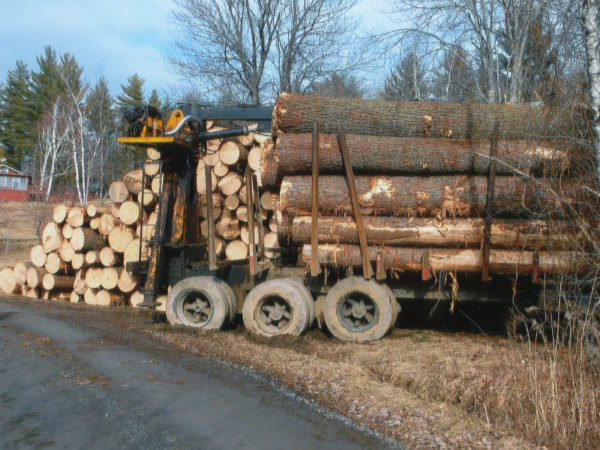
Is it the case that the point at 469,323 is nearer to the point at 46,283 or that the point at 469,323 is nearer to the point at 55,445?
the point at 55,445

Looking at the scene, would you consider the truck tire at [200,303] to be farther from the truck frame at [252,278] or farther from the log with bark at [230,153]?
the log with bark at [230,153]

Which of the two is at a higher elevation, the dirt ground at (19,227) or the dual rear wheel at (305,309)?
the dirt ground at (19,227)

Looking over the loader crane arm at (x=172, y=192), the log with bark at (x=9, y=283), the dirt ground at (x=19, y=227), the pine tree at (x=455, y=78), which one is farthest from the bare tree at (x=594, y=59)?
the dirt ground at (x=19, y=227)

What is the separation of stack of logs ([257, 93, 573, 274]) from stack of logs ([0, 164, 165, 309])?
190 inches

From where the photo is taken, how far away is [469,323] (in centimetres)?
934

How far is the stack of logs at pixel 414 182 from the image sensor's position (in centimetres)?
739

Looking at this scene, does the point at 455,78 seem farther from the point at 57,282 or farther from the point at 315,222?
the point at 57,282

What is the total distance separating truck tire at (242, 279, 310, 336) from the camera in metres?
7.95

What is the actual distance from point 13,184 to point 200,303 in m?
43.7

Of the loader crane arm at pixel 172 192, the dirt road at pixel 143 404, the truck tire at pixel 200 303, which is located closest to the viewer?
the dirt road at pixel 143 404

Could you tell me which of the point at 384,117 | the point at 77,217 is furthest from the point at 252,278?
the point at 77,217

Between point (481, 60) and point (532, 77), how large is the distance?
2409mm

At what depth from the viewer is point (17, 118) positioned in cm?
4497

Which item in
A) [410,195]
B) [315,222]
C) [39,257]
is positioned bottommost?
[39,257]
